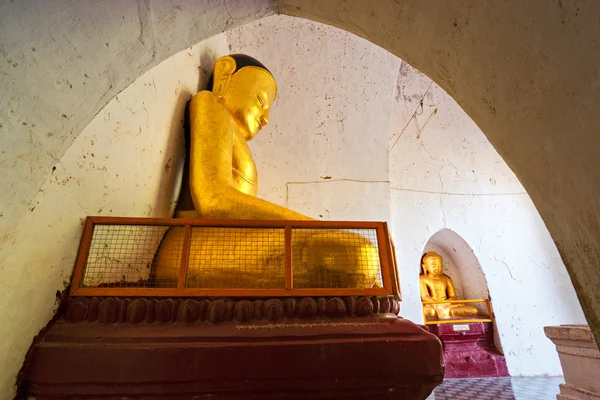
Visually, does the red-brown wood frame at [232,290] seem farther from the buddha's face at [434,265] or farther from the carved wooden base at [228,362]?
the buddha's face at [434,265]

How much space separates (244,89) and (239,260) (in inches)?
50.8

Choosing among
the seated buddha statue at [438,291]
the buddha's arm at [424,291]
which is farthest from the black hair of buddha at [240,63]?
the buddha's arm at [424,291]

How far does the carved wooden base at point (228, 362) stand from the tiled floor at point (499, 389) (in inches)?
84.2

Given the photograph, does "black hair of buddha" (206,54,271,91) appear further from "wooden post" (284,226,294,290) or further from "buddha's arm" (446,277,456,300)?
"buddha's arm" (446,277,456,300)

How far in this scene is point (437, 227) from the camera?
4.27 meters

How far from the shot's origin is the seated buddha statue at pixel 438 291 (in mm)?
4117

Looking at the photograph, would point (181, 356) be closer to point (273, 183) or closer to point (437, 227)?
point (273, 183)

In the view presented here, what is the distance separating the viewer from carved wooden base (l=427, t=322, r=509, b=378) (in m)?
3.75

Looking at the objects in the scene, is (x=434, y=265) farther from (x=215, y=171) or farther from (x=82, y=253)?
(x=82, y=253)

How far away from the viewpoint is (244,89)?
215cm

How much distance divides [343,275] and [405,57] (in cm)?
76

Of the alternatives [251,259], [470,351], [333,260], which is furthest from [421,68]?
[470,351]

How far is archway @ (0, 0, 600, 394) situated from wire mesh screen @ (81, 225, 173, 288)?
157 millimetres

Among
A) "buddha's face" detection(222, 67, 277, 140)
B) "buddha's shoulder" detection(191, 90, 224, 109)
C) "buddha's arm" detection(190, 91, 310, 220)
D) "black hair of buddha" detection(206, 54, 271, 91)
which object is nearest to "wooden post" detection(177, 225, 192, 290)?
"buddha's arm" detection(190, 91, 310, 220)
